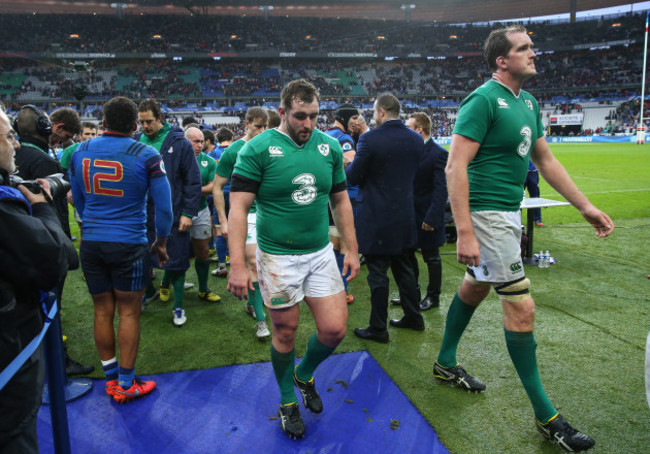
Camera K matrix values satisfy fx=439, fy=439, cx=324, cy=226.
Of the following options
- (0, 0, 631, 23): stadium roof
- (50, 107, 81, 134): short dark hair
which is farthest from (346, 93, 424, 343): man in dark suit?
(0, 0, 631, 23): stadium roof

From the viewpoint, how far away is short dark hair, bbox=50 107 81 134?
419cm

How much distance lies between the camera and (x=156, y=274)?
6.97m

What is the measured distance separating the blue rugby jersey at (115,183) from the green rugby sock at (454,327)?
2.37m

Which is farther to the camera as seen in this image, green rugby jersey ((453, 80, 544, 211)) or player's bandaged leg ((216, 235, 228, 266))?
player's bandaged leg ((216, 235, 228, 266))

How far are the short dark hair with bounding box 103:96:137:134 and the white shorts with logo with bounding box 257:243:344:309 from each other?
1.38 meters

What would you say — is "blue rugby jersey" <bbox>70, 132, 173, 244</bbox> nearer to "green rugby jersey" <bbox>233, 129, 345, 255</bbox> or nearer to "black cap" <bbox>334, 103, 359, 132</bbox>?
"green rugby jersey" <bbox>233, 129, 345, 255</bbox>

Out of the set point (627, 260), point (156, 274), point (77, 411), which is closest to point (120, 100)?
point (77, 411)

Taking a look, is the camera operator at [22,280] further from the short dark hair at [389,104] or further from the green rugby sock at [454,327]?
the short dark hair at [389,104]

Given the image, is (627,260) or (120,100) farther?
(627,260)

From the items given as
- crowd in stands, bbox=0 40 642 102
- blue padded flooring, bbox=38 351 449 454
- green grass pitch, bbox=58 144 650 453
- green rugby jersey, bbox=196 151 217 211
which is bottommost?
green grass pitch, bbox=58 144 650 453

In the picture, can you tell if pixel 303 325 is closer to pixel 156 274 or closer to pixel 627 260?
pixel 156 274

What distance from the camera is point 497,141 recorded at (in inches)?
108

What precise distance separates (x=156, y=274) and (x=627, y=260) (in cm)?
726

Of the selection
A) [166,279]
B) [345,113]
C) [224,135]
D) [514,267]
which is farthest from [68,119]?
[514,267]
